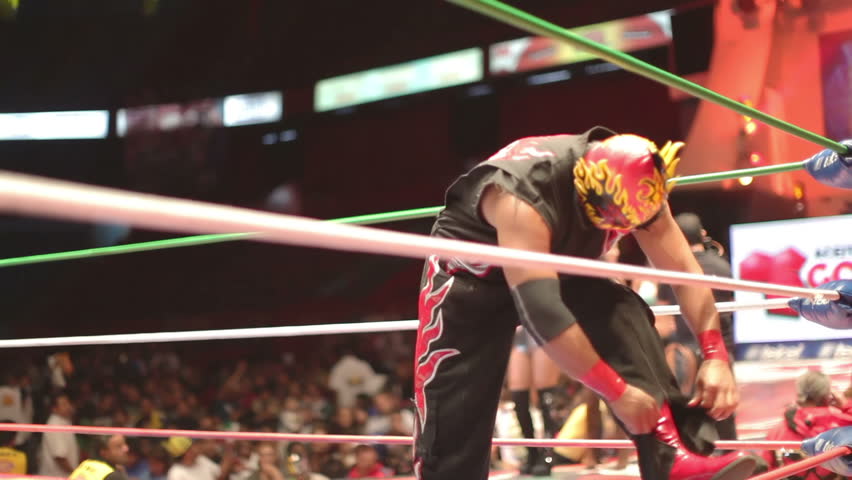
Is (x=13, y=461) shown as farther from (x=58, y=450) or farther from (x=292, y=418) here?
(x=292, y=418)

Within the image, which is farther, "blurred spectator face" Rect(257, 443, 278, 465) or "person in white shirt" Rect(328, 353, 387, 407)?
"person in white shirt" Rect(328, 353, 387, 407)

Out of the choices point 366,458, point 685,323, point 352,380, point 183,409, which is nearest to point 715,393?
point 685,323

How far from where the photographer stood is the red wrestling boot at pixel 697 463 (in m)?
0.93

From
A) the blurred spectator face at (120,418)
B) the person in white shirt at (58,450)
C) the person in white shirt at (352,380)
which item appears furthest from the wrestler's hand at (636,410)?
the blurred spectator face at (120,418)

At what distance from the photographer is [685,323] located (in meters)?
1.91

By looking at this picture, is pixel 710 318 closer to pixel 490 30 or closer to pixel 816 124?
pixel 816 124

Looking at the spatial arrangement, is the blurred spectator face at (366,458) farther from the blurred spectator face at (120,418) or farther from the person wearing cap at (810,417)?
the blurred spectator face at (120,418)

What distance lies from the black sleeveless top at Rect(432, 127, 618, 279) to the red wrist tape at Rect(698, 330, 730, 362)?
0.16 metres

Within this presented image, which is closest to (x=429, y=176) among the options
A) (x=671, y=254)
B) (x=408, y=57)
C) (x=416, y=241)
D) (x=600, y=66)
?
(x=408, y=57)

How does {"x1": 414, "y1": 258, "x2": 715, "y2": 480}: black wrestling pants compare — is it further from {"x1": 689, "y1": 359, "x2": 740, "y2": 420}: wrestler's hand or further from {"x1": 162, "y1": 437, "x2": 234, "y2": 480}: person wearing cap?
{"x1": 162, "y1": 437, "x2": 234, "y2": 480}: person wearing cap

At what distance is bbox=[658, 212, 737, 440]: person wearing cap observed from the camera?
216 centimetres

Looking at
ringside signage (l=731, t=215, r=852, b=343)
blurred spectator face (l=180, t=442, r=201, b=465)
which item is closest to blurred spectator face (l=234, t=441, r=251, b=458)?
blurred spectator face (l=180, t=442, r=201, b=465)

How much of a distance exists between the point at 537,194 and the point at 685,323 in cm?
105

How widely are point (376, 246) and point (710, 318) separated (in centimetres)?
62
